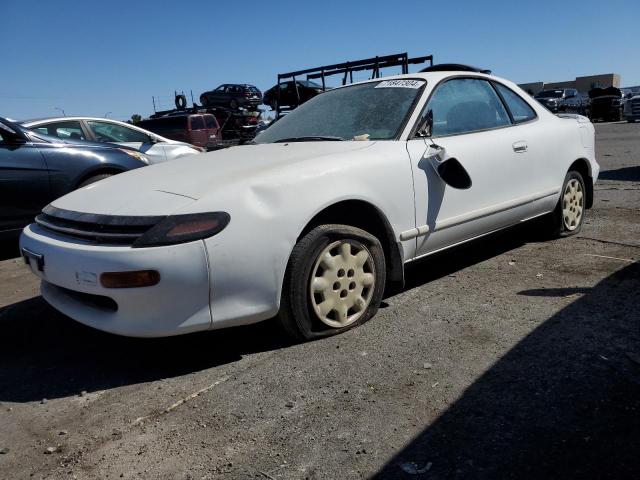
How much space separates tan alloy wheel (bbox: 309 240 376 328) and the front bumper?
2.07ft

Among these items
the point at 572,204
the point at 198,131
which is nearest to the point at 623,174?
the point at 572,204

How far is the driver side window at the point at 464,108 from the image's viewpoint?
12.2ft

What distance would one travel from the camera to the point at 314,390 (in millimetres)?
2531

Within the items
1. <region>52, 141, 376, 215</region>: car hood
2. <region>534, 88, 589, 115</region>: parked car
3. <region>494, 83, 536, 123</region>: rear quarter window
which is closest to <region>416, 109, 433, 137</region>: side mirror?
<region>52, 141, 376, 215</region>: car hood

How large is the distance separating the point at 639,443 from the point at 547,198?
2786mm

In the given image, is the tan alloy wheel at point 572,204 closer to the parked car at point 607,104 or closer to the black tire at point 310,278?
the black tire at point 310,278

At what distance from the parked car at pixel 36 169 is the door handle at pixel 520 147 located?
3.99m

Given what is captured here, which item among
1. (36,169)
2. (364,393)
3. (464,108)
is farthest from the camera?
(36,169)

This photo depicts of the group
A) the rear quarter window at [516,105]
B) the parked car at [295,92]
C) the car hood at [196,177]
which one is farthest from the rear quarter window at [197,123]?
the car hood at [196,177]

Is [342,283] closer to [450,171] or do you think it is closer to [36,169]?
[450,171]

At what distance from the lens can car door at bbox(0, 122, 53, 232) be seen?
518 cm

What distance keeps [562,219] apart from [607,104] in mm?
27084

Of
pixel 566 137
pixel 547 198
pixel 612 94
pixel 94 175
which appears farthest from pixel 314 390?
pixel 612 94

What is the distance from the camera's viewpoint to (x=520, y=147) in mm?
4102
